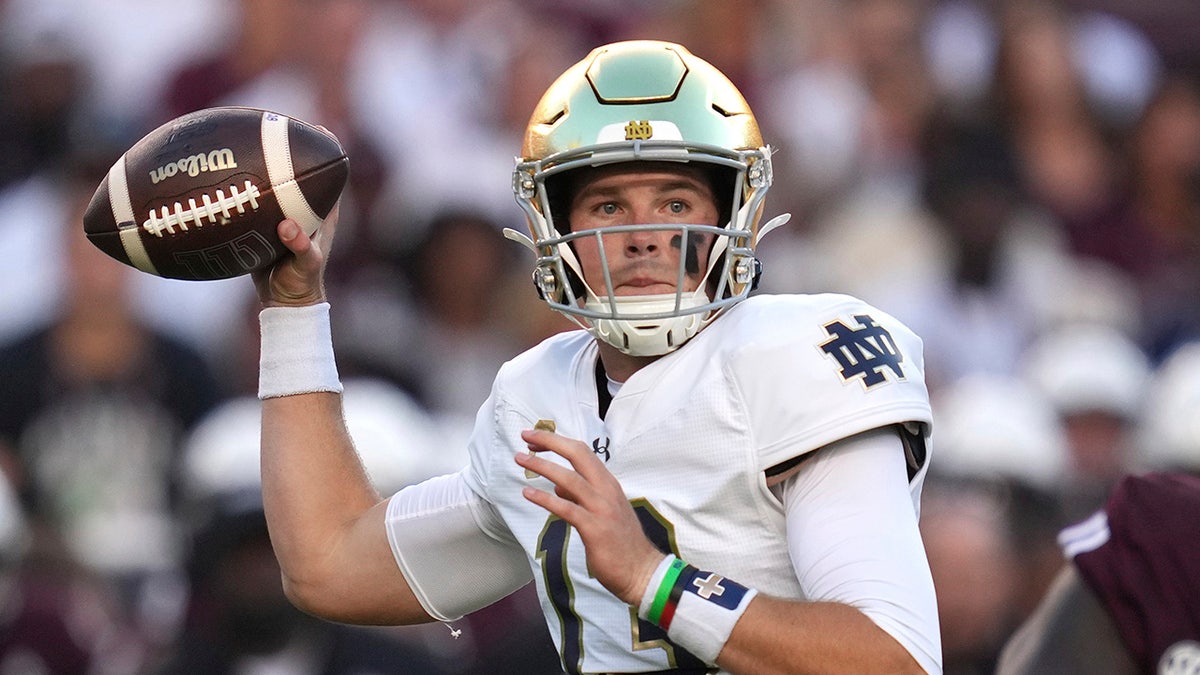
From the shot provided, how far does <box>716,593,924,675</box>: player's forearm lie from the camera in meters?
2.29

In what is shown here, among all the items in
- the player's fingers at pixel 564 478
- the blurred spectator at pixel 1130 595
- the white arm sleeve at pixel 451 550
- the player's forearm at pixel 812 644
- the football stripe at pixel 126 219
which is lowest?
Answer: the blurred spectator at pixel 1130 595

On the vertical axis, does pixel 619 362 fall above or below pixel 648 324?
below

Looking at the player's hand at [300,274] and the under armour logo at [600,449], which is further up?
the player's hand at [300,274]

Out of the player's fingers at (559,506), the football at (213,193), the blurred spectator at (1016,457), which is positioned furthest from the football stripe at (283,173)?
the blurred spectator at (1016,457)

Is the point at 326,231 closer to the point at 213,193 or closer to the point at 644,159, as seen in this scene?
the point at 213,193

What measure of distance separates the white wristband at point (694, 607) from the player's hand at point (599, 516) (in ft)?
0.06

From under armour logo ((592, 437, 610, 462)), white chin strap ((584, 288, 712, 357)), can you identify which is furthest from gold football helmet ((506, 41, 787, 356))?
under armour logo ((592, 437, 610, 462))

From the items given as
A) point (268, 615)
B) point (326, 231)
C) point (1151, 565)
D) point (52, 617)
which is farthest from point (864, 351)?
point (52, 617)

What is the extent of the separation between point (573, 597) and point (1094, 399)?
12.2ft

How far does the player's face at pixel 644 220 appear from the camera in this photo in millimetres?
2643

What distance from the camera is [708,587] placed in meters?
2.35

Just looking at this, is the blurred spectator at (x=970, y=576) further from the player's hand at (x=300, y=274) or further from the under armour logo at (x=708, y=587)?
the under armour logo at (x=708, y=587)

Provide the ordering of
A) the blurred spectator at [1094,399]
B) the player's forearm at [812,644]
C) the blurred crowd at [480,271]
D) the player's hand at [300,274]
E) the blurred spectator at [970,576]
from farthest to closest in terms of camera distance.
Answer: the blurred spectator at [1094,399] → the blurred crowd at [480,271] → the blurred spectator at [970,576] → the player's hand at [300,274] → the player's forearm at [812,644]

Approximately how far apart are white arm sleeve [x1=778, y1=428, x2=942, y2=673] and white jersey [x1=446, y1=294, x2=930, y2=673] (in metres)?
0.05
